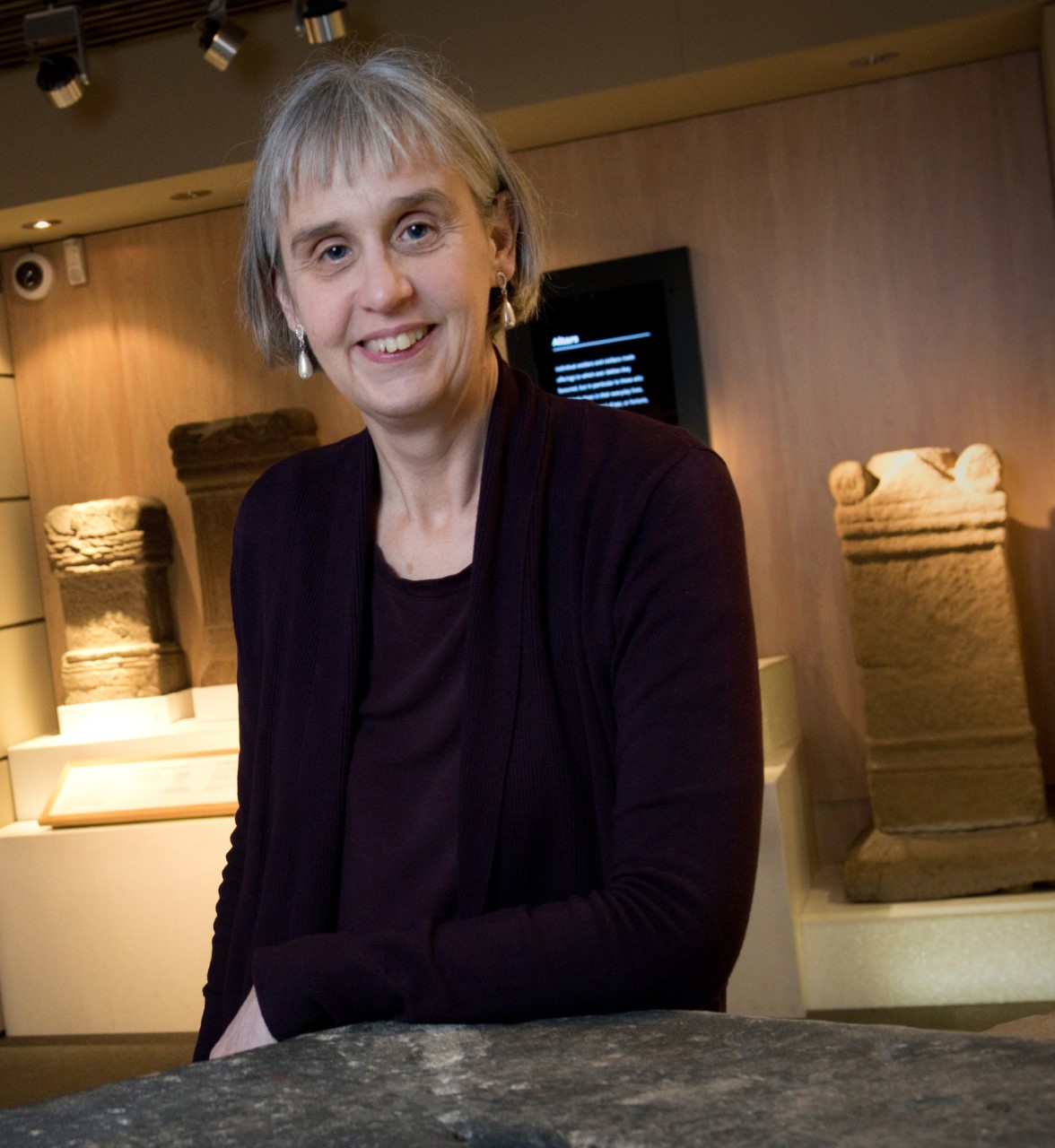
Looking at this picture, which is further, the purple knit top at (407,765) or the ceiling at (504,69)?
the ceiling at (504,69)

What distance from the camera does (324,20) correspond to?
4078mm

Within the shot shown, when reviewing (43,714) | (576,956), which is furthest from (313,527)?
(43,714)

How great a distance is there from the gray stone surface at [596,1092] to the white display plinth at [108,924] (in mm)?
3491

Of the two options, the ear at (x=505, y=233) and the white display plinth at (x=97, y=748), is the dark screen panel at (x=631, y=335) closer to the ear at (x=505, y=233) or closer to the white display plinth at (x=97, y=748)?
the white display plinth at (x=97, y=748)

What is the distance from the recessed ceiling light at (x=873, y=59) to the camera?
4.11 m

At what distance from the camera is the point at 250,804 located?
5.00 feet

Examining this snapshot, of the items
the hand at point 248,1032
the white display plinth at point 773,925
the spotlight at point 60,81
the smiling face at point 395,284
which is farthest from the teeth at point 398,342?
the spotlight at point 60,81

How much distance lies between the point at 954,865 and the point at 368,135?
10.4 feet

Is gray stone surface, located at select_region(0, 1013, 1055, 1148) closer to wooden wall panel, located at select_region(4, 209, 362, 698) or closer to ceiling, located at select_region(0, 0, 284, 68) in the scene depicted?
ceiling, located at select_region(0, 0, 284, 68)

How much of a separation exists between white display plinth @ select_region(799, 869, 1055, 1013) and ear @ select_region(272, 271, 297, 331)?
112 inches

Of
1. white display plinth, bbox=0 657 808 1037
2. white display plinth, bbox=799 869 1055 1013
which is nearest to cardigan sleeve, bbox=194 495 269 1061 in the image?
white display plinth, bbox=799 869 1055 1013

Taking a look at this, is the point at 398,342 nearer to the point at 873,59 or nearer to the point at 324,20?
the point at 324,20

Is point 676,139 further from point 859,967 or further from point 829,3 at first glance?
point 859,967

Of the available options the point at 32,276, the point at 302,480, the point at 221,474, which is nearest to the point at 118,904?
the point at 221,474
